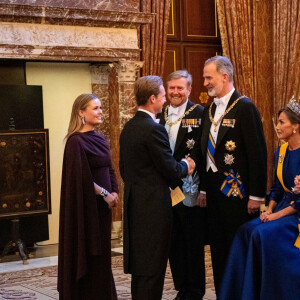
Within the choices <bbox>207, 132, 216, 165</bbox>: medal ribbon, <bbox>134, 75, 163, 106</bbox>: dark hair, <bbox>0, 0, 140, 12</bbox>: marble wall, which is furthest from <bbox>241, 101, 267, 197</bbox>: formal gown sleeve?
<bbox>0, 0, 140, 12</bbox>: marble wall

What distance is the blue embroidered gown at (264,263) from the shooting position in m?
3.83

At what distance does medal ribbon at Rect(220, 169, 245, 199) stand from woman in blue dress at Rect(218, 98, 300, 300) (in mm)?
224

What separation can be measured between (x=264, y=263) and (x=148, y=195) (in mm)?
793

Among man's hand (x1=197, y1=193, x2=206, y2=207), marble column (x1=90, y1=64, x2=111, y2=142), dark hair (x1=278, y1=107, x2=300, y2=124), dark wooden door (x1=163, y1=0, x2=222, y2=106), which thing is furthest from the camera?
dark wooden door (x1=163, y1=0, x2=222, y2=106)

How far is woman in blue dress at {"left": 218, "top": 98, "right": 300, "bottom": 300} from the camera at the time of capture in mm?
3840

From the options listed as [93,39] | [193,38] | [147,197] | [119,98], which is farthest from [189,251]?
[193,38]

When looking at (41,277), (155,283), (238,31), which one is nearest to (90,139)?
(155,283)

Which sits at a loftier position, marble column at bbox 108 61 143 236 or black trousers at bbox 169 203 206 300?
marble column at bbox 108 61 143 236

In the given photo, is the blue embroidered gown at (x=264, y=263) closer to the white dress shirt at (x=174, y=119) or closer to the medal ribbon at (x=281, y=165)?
the medal ribbon at (x=281, y=165)

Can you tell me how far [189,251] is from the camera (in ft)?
15.2

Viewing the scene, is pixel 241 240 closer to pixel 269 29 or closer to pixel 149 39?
pixel 149 39

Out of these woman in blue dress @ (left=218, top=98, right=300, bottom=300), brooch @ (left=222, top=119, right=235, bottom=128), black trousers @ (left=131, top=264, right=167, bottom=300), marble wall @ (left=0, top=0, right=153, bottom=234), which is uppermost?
marble wall @ (left=0, top=0, right=153, bottom=234)

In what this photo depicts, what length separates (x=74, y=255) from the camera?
4.30 m

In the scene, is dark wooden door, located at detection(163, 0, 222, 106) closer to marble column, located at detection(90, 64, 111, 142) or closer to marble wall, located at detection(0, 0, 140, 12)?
marble column, located at detection(90, 64, 111, 142)
